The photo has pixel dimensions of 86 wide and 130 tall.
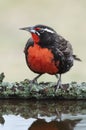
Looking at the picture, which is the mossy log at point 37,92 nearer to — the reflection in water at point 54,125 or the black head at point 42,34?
the black head at point 42,34

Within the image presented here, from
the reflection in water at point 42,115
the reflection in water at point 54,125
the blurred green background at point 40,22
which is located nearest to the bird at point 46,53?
the reflection in water at point 42,115

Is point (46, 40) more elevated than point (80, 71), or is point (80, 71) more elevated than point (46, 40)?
point (46, 40)

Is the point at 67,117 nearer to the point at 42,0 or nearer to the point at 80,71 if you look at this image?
the point at 80,71

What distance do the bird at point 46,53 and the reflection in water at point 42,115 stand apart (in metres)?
0.31

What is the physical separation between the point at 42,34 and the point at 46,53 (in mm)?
148

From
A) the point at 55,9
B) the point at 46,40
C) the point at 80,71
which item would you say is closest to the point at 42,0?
the point at 55,9

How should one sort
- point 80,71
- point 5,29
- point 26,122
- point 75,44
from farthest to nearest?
1. point 5,29
2. point 75,44
3. point 80,71
4. point 26,122

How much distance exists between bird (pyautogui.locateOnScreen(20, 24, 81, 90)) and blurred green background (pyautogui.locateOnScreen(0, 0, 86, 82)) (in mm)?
4138

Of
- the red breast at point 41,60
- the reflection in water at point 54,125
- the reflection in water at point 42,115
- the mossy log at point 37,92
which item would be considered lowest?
the reflection in water at point 54,125

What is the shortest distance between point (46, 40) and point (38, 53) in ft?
0.46

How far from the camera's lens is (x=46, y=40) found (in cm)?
573

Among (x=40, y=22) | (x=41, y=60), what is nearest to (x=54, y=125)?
(x=41, y=60)

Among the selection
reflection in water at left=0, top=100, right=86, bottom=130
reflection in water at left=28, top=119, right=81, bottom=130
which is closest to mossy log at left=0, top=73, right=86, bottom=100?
reflection in water at left=0, top=100, right=86, bottom=130

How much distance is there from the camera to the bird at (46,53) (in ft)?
18.5
